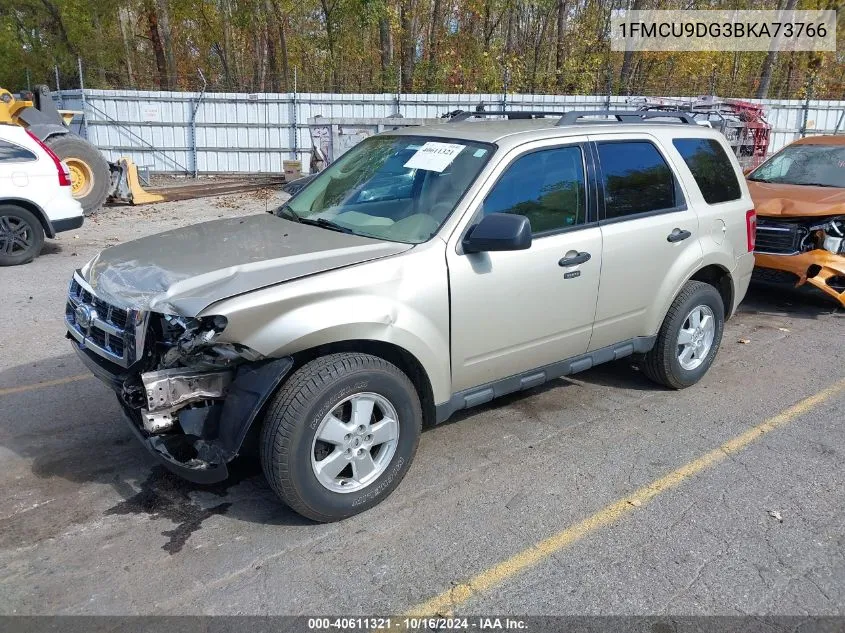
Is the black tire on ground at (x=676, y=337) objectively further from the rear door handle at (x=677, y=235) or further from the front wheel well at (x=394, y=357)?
the front wheel well at (x=394, y=357)

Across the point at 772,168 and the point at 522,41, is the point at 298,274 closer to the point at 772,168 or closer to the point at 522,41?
the point at 772,168

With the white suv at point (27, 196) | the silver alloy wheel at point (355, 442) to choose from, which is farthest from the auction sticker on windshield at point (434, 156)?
the white suv at point (27, 196)

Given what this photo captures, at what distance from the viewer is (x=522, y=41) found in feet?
106

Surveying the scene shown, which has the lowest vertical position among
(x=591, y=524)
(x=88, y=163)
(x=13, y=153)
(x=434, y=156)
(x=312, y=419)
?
(x=591, y=524)

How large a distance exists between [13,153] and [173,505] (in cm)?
740

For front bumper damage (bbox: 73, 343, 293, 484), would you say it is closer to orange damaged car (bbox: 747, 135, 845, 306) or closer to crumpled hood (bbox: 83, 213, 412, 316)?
crumpled hood (bbox: 83, 213, 412, 316)

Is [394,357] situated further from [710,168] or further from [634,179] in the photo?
[710,168]

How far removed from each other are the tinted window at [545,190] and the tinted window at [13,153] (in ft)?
25.3

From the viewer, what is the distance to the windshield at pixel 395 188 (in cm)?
397

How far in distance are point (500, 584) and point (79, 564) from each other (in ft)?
6.14

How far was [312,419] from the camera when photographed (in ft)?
10.7

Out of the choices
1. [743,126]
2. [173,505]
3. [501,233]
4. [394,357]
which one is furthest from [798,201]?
[743,126]

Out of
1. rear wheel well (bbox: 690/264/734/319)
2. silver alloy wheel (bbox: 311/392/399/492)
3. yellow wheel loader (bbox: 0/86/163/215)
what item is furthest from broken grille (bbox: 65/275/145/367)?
yellow wheel loader (bbox: 0/86/163/215)

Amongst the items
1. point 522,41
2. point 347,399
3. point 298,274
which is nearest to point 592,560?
point 347,399
